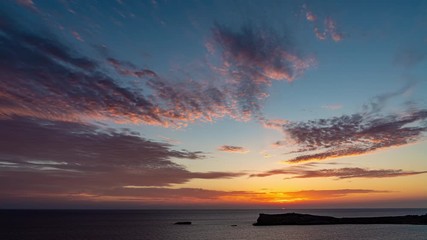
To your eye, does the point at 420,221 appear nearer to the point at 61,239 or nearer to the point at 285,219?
the point at 285,219

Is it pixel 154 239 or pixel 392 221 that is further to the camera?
pixel 392 221

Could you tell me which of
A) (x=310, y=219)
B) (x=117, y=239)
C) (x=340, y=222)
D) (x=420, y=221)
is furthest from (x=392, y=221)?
(x=117, y=239)

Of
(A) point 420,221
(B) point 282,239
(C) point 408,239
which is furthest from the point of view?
(A) point 420,221

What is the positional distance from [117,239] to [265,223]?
76569 millimetres

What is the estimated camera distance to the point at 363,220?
154000 mm

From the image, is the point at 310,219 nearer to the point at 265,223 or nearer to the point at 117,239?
the point at 265,223

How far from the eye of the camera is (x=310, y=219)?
153 m

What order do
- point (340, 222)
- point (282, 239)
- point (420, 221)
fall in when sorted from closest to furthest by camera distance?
point (282, 239), point (420, 221), point (340, 222)

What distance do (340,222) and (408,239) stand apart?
68.0 m

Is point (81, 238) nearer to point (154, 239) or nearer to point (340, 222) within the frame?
point (154, 239)

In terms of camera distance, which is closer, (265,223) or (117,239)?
(117,239)

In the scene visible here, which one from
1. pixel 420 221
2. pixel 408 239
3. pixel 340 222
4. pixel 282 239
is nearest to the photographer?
pixel 408 239

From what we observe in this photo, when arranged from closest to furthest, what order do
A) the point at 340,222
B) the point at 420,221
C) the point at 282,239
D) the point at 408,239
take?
1. the point at 408,239
2. the point at 282,239
3. the point at 420,221
4. the point at 340,222

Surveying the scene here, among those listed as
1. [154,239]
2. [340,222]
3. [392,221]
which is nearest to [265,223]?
[340,222]
